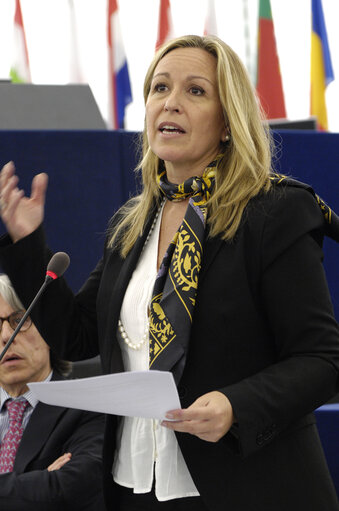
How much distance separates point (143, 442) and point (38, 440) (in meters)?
1.01

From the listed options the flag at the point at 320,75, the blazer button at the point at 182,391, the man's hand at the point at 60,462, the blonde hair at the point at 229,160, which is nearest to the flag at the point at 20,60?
the flag at the point at 320,75

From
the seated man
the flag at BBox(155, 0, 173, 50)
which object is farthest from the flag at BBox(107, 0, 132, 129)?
the seated man

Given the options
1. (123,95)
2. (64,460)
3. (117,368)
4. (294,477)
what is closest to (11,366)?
(64,460)

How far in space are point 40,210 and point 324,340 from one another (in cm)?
62

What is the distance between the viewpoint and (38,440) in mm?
2227

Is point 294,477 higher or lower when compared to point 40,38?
lower

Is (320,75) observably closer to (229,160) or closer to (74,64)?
(74,64)

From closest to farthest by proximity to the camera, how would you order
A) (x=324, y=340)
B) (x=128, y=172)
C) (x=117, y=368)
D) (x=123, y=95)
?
(x=324, y=340) → (x=117, y=368) → (x=128, y=172) → (x=123, y=95)

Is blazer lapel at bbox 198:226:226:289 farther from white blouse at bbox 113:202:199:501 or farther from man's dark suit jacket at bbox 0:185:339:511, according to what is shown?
white blouse at bbox 113:202:199:501

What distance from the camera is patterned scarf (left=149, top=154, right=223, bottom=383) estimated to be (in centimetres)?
124

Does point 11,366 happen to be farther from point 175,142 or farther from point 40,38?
point 40,38

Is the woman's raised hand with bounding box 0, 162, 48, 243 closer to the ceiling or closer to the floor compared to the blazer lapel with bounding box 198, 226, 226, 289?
closer to the ceiling

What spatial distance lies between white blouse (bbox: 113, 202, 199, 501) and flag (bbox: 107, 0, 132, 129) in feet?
16.5

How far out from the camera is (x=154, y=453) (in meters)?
1.29
